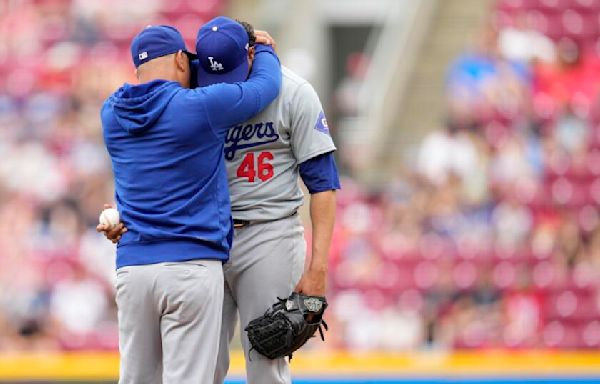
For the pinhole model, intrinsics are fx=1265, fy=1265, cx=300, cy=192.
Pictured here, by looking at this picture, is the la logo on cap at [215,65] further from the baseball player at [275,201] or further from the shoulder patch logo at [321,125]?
the shoulder patch logo at [321,125]

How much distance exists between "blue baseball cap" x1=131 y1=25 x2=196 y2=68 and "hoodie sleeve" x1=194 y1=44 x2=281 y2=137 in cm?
19

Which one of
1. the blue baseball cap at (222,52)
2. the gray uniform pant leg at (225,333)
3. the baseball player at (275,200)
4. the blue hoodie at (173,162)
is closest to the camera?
the blue hoodie at (173,162)

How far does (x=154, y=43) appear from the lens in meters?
4.32

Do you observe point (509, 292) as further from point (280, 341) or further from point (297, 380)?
point (280, 341)

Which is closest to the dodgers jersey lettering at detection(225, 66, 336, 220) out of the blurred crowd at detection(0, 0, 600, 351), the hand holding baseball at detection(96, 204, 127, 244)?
the hand holding baseball at detection(96, 204, 127, 244)

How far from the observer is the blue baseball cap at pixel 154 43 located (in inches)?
170

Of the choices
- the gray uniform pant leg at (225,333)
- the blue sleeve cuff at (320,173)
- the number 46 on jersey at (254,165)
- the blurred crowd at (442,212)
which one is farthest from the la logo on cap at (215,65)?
the blurred crowd at (442,212)

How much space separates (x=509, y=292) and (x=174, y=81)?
556cm

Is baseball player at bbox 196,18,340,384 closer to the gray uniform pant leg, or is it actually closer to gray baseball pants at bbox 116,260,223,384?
the gray uniform pant leg

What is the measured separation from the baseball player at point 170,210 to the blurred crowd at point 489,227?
16.4 ft

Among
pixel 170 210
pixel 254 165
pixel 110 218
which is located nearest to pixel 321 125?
pixel 254 165

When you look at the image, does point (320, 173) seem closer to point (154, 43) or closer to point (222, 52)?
point (222, 52)

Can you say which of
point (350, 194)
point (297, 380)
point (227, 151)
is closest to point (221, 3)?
point (350, 194)

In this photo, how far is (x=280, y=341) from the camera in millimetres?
4441
